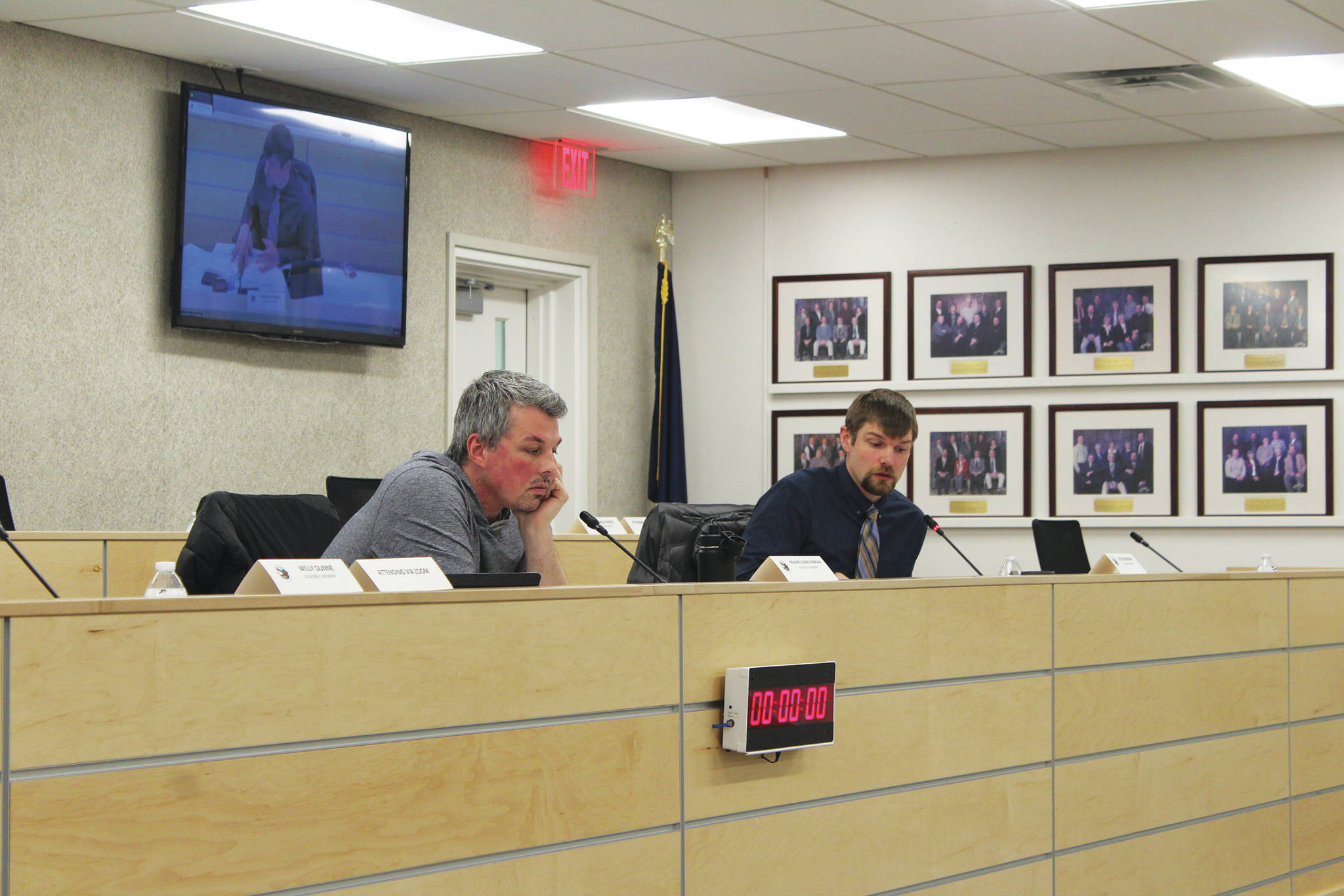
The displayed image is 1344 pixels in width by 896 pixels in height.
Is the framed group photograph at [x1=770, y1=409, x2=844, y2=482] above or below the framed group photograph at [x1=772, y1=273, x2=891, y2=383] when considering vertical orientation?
below

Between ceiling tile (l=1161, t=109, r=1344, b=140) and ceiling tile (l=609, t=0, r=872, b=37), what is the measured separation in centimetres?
193

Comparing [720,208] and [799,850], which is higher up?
[720,208]

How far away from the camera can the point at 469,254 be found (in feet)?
19.6

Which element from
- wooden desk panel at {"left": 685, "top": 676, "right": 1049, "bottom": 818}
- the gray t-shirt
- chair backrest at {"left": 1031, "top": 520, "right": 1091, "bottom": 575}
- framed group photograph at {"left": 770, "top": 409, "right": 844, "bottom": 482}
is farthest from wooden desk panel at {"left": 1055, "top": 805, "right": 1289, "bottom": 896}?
framed group photograph at {"left": 770, "top": 409, "right": 844, "bottom": 482}

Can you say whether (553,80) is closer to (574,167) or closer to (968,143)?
(574,167)

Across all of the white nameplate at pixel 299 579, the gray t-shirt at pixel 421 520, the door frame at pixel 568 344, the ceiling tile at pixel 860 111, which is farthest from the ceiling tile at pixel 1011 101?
the white nameplate at pixel 299 579

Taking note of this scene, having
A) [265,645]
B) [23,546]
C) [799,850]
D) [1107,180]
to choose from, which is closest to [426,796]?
[265,645]

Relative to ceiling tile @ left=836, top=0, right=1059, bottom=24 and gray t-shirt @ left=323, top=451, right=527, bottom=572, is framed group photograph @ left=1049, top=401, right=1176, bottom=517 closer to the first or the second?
ceiling tile @ left=836, top=0, right=1059, bottom=24

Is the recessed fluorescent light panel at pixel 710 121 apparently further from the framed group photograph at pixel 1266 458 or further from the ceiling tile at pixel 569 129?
the framed group photograph at pixel 1266 458

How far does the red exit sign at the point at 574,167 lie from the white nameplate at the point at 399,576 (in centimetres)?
434

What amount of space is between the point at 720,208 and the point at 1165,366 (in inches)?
82.1

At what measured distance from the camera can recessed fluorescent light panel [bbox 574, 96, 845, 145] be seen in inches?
225

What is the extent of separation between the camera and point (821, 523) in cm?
371

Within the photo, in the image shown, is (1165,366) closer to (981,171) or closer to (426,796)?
(981,171)
